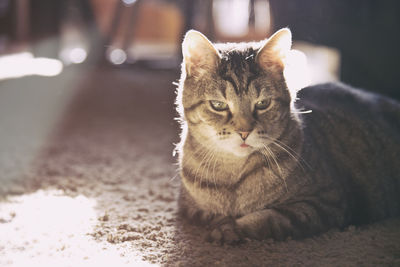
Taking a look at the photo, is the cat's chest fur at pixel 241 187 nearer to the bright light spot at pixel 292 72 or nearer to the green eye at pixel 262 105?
the green eye at pixel 262 105

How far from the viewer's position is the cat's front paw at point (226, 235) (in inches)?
47.6

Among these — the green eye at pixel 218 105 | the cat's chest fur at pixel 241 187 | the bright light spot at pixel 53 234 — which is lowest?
the bright light spot at pixel 53 234

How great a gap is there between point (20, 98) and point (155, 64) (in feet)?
4.20

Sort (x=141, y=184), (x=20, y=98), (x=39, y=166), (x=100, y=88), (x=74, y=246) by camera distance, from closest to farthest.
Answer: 1. (x=74, y=246)
2. (x=141, y=184)
3. (x=39, y=166)
4. (x=20, y=98)
5. (x=100, y=88)

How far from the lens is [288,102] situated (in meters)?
1.37

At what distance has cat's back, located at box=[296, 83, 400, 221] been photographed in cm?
143

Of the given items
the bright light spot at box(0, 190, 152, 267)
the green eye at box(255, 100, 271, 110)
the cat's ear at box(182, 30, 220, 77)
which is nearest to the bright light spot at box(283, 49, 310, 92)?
the green eye at box(255, 100, 271, 110)

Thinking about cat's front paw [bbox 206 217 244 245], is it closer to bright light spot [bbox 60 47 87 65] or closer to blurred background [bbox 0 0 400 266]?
blurred background [bbox 0 0 400 266]

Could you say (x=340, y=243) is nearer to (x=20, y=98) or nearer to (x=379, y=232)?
(x=379, y=232)

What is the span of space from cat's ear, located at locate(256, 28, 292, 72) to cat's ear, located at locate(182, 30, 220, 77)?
0.15m

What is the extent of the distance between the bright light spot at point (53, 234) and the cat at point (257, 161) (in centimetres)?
32

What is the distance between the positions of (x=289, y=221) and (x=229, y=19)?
5.32m

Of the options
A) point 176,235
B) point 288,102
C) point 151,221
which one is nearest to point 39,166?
point 151,221

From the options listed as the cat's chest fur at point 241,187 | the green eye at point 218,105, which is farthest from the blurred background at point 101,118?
the green eye at point 218,105
